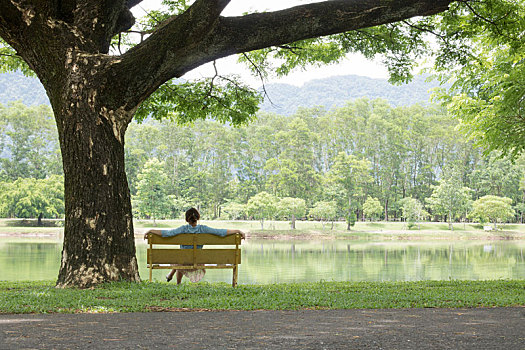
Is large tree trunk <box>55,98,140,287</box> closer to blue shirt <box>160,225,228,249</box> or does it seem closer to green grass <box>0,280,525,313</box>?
green grass <box>0,280,525,313</box>

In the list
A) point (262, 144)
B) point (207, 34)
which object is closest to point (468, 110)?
point (207, 34)

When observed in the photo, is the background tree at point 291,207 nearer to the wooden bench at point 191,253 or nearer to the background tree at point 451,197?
the background tree at point 451,197

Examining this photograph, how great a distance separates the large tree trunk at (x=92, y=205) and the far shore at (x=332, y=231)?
141 feet

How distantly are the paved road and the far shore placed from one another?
45.8m

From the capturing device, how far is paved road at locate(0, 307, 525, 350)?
13.1 feet

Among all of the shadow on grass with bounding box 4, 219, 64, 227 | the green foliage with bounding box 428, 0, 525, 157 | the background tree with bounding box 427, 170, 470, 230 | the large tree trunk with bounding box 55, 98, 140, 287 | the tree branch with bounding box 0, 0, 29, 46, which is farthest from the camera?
the background tree with bounding box 427, 170, 470, 230

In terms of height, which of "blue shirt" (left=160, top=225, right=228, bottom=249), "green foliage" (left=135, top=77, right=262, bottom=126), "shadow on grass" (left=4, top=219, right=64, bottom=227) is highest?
"green foliage" (left=135, top=77, right=262, bottom=126)

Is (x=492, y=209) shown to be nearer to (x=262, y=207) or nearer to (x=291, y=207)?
(x=291, y=207)

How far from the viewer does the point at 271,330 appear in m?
4.52

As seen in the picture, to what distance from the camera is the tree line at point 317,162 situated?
211 feet

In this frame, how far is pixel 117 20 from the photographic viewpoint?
29.8 feet

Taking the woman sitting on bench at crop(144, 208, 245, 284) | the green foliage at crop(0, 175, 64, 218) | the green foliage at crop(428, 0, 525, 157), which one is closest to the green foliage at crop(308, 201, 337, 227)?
the green foliage at crop(0, 175, 64, 218)

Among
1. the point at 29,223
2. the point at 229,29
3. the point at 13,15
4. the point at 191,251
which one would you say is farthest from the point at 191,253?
the point at 29,223

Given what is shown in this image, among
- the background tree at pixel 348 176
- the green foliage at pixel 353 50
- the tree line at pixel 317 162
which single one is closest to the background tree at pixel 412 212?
the tree line at pixel 317 162
